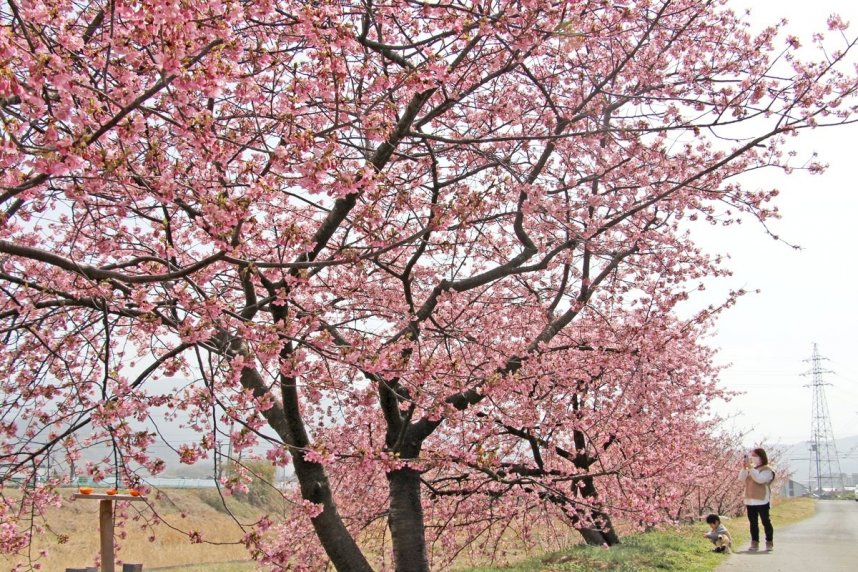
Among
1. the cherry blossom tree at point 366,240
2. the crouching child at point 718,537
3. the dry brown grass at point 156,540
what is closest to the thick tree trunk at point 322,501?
the cherry blossom tree at point 366,240

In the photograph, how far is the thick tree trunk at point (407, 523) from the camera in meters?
7.69

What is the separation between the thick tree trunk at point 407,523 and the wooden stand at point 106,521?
127 inches

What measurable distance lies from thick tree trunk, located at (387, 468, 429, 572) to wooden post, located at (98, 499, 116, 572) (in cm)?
323

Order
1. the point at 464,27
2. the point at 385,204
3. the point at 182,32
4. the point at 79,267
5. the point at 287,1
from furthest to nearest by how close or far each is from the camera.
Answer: the point at 385,204
the point at 287,1
the point at 464,27
the point at 79,267
the point at 182,32

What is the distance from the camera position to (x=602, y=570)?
8453mm

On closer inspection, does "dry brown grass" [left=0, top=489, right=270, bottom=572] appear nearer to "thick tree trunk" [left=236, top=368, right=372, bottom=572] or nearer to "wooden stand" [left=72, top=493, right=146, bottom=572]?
"thick tree trunk" [left=236, top=368, right=372, bottom=572]

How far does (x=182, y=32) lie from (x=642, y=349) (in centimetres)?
717

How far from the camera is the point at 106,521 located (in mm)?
5305

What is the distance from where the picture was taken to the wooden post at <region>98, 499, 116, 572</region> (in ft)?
16.7

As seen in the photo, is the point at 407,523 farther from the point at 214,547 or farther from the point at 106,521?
the point at 214,547

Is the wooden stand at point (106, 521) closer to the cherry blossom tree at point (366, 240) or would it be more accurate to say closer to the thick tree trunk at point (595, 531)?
the cherry blossom tree at point (366, 240)

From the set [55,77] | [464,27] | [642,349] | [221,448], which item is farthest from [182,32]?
[642,349]

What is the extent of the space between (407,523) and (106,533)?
3.49 metres

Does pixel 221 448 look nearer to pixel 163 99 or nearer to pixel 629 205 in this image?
pixel 163 99
